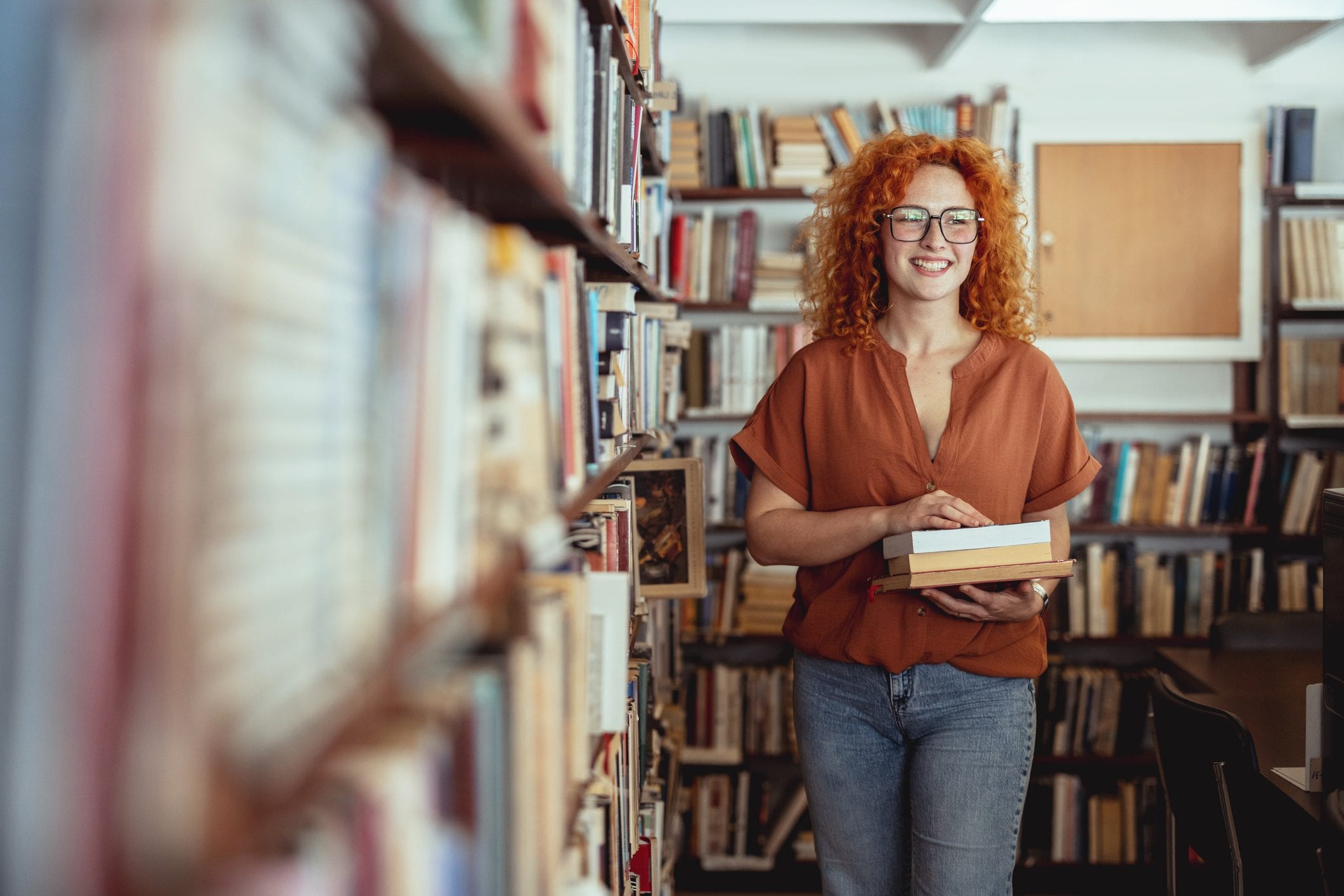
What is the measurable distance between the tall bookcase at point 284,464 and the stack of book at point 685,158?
2769 millimetres

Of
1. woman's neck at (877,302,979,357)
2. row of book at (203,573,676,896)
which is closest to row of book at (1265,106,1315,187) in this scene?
woman's neck at (877,302,979,357)

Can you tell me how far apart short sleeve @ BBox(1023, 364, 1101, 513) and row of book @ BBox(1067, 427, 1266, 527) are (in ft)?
6.25

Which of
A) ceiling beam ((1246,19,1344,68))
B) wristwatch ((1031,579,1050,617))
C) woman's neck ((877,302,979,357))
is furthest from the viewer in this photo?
ceiling beam ((1246,19,1344,68))

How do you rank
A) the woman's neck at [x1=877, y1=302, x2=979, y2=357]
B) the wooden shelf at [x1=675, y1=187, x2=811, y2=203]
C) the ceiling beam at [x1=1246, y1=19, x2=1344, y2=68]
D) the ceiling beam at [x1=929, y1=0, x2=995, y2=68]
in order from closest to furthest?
the woman's neck at [x1=877, y1=302, x2=979, y2=357] < the ceiling beam at [x1=929, y1=0, x2=995, y2=68] < the ceiling beam at [x1=1246, y1=19, x2=1344, y2=68] < the wooden shelf at [x1=675, y1=187, x2=811, y2=203]

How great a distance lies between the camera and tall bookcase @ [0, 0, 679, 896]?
A: 333 millimetres

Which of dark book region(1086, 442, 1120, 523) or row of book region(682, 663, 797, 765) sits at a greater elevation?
dark book region(1086, 442, 1120, 523)

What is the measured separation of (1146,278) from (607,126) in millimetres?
2825

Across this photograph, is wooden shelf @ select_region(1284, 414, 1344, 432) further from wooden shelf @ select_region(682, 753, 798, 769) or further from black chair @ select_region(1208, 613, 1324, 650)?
wooden shelf @ select_region(682, 753, 798, 769)

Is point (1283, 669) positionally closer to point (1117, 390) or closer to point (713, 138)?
point (1117, 390)

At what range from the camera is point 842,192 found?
2.00 m

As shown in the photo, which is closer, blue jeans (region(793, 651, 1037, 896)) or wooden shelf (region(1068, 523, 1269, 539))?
blue jeans (region(793, 651, 1037, 896))

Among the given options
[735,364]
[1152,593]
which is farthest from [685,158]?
[1152,593]

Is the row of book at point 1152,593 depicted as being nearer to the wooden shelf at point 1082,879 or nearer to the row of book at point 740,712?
the wooden shelf at point 1082,879

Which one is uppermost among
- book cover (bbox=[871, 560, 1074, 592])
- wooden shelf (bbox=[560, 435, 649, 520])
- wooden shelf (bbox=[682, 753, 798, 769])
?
wooden shelf (bbox=[560, 435, 649, 520])
